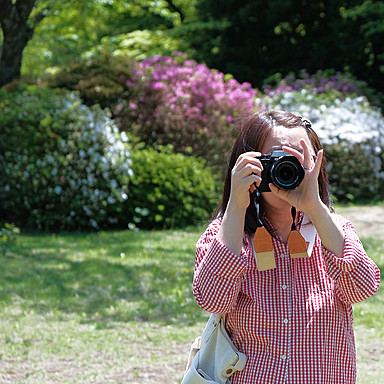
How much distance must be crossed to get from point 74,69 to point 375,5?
716cm

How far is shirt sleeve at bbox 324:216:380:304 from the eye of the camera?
193cm

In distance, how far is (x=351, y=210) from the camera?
979 centimetres

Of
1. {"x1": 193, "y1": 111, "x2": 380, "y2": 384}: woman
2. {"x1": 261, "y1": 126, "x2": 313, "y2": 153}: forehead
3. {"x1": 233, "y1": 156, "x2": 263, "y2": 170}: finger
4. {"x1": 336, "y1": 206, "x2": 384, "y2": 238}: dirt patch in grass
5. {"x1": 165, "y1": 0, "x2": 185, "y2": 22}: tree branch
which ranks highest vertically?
Answer: {"x1": 165, "y1": 0, "x2": 185, "y2": 22}: tree branch

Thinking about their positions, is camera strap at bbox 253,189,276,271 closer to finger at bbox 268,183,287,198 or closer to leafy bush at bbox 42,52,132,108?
finger at bbox 268,183,287,198

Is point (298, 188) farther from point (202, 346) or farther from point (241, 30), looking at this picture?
point (241, 30)

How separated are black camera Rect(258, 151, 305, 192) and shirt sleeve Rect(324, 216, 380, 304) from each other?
0.77 ft

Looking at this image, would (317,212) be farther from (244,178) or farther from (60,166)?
(60,166)

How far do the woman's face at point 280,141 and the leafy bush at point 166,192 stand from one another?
6156 millimetres

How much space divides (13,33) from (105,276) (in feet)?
14.3

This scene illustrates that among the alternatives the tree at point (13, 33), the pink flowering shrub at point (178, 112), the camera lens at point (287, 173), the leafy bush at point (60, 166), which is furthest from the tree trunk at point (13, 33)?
the camera lens at point (287, 173)

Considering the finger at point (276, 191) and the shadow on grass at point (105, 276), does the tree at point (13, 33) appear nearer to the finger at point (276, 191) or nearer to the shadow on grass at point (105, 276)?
the shadow on grass at point (105, 276)

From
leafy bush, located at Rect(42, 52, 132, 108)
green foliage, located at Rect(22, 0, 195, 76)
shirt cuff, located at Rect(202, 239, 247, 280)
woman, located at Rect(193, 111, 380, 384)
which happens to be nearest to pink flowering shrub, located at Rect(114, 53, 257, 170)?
leafy bush, located at Rect(42, 52, 132, 108)

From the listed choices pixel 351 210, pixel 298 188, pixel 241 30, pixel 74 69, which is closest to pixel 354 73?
pixel 241 30

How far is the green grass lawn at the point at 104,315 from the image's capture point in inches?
152
